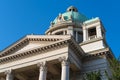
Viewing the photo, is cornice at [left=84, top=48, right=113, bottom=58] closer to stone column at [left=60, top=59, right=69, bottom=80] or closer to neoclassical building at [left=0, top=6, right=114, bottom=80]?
neoclassical building at [left=0, top=6, right=114, bottom=80]

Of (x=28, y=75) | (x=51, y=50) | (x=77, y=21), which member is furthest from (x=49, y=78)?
(x=77, y=21)

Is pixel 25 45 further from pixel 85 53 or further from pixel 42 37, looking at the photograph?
pixel 85 53

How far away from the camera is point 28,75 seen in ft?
101

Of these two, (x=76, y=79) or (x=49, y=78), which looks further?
(x=49, y=78)

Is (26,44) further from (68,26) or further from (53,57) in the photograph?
(68,26)

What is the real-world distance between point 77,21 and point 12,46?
63.4ft

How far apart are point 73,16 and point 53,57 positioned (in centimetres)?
2292

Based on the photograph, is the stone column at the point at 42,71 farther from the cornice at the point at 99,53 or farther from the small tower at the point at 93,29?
the small tower at the point at 93,29

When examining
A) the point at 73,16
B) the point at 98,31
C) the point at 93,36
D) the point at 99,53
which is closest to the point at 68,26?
the point at 73,16

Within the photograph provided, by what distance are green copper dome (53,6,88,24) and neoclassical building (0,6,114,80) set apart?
1467 centimetres

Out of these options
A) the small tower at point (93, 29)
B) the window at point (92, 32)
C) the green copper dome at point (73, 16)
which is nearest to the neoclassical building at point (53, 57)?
the small tower at point (93, 29)

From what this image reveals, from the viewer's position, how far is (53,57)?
25797 mm

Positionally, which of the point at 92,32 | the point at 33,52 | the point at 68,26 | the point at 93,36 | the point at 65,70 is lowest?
the point at 65,70

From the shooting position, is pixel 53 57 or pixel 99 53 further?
pixel 99 53
